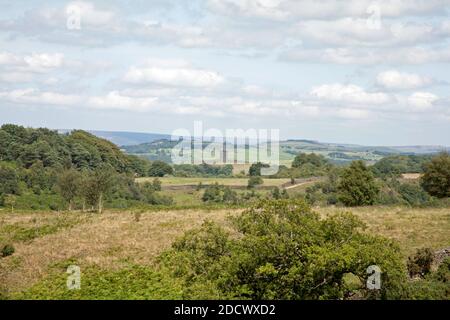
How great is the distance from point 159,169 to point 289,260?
14906 centimetres

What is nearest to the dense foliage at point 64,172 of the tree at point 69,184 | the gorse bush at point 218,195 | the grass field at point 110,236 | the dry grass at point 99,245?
the tree at point 69,184

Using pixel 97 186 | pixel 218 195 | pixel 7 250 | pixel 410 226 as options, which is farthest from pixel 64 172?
pixel 218 195

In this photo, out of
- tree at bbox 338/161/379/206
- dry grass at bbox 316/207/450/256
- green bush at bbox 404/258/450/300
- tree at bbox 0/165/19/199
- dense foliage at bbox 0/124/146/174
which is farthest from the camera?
dense foliage at bbox 0/124/146/174

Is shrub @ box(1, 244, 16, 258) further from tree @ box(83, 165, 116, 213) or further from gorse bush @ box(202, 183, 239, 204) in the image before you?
gorse bush @ box(202, 183, 239, 204)

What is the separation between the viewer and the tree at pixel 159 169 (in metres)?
166

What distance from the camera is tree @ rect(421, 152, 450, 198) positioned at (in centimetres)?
6241

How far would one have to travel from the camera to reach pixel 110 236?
42500mm

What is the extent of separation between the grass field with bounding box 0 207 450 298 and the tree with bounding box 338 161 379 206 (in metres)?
6.51

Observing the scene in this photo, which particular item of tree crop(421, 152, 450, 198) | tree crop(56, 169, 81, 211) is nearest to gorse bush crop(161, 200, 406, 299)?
tree crop(421, 152, 450, 198)

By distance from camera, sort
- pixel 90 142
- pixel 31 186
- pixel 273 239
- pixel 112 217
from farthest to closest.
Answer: pixel 90 142 → pixel 31 186 → pixel 112 217 → pixel 273 239
